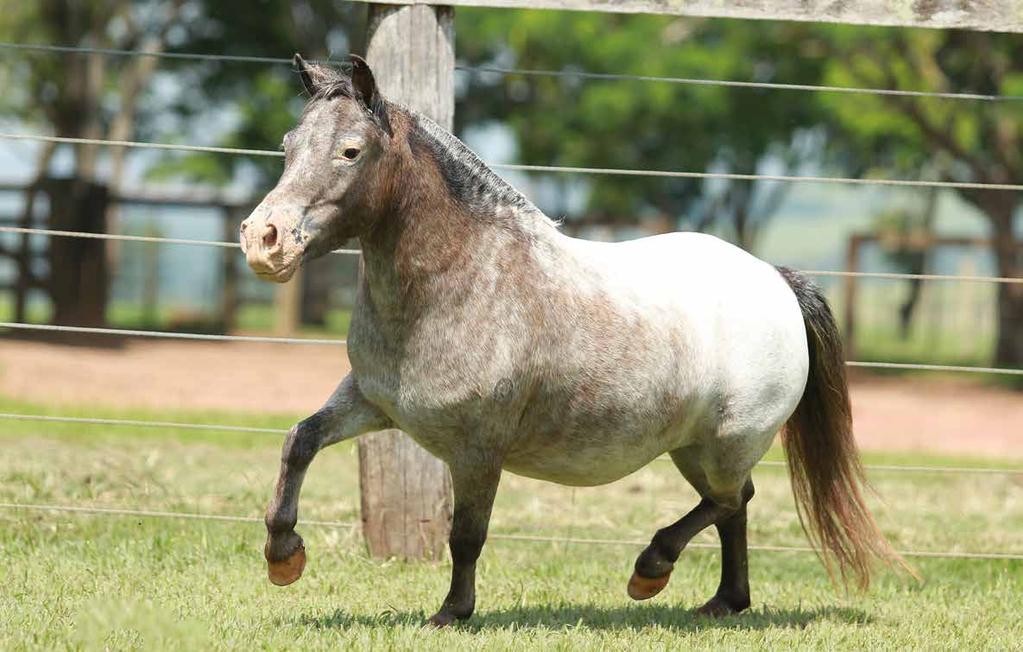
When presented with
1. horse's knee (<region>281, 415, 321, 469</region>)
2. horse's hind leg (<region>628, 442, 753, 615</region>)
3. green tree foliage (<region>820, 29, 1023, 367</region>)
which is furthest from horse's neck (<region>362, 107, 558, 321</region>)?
green tree foliage (<region>820, 29, 1023, 367</region>)

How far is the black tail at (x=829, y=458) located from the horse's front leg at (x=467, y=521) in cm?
141

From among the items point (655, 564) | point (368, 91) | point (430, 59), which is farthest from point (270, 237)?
point (430, 59)

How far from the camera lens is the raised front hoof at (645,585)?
5016 millimetres

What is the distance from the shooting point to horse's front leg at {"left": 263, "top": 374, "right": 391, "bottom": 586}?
4.54 metres

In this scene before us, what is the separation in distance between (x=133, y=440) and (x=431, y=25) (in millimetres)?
5472

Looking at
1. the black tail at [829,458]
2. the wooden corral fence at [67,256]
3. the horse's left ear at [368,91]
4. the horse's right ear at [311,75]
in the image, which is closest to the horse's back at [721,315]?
the black tail at [829,458]

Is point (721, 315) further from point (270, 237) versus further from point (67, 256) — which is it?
point (67, 256)

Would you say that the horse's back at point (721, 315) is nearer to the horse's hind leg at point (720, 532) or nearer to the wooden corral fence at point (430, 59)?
the horse's hind leg at point (720, 532)

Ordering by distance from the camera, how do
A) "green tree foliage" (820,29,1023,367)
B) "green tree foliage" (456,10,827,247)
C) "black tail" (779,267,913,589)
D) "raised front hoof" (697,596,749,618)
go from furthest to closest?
"green tree foliage" (456,10,827,247), "green tree foliage" (820,29,1023,367), "black tail" (779,267,913,589), "raised front hoof" (697,596,749,618)

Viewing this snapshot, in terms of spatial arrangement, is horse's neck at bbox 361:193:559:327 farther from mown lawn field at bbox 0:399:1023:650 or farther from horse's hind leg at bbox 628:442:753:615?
horse's hind leg at bbox 628:442:753:615

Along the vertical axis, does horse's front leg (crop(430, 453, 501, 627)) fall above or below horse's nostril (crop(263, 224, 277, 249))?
below

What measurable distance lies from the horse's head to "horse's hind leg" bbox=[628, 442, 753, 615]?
158 cm

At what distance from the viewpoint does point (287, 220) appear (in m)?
4.05

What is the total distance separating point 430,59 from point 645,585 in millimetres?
2267
